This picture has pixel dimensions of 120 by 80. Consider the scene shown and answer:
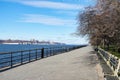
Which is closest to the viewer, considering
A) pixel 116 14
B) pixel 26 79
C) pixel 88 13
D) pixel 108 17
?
pixel 26 79

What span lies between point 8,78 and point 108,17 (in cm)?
1323

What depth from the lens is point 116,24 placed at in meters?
23.2

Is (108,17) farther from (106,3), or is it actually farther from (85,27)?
(85,27)

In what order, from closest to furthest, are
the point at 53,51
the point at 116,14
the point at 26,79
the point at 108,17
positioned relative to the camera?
the point at 26,79, the point at 116,14, the point at 108,17, the point at 53,51

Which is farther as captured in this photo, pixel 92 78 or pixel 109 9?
pixel 109 9

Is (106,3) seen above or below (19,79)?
above

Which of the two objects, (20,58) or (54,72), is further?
(20,58)

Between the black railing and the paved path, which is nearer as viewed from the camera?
the paved path

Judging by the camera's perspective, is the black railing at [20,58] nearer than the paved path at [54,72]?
No

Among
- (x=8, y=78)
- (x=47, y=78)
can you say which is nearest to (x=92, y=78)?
(x=47, y=78)

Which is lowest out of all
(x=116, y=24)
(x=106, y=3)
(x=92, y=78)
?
(x=92, y=78)

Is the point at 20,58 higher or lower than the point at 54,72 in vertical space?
higher

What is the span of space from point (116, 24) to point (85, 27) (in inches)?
904

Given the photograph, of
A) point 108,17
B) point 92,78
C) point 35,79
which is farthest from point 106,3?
point 35,79
